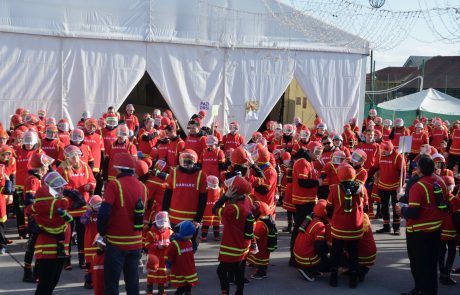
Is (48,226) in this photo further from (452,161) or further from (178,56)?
(452,161)

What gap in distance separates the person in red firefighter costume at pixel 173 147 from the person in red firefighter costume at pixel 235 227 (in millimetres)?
4306

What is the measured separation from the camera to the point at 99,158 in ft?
35.6

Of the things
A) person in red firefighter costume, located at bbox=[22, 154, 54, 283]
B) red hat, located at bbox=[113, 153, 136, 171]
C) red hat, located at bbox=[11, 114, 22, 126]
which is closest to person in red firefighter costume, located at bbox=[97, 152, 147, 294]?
red hat, located at bbox=[113, 153, 136, 171]

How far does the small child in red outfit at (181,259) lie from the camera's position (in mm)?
6301

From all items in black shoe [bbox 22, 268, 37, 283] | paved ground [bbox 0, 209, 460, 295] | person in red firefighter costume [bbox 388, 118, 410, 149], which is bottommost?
paved ground [bbox 0, 209, 460, 295]

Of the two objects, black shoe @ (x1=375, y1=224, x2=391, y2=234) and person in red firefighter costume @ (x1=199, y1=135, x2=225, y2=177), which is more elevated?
person in red firefighter costume @ (x1=199, y1=135, x2=225, y2=177)

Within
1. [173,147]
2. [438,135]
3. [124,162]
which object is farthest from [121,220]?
[438,135]

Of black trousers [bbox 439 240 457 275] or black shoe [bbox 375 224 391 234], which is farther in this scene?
black shoe [bbox 375 224 391 234]

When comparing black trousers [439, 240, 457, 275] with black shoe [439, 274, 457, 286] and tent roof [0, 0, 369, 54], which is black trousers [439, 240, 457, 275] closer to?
black shoe [439, 274, 457, 286]

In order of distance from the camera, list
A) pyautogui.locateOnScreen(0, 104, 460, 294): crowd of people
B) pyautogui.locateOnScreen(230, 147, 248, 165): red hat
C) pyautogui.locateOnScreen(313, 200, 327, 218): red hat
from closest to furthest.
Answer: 1. pyautogui.locateOnScreen(0, 104, 460, 294): crowd of people
2. pyautogui.locateOnScreen(230, 147, 248, 165): red hat
3. pyautogui.locateOnScreen(313, 200, 327, 218): red hat

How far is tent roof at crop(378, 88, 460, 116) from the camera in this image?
2411cm

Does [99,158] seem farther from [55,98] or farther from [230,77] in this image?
[230,77]

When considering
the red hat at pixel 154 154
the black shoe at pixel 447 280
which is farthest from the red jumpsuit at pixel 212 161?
the black shoe at pixel 447 280

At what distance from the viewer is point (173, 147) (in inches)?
423
